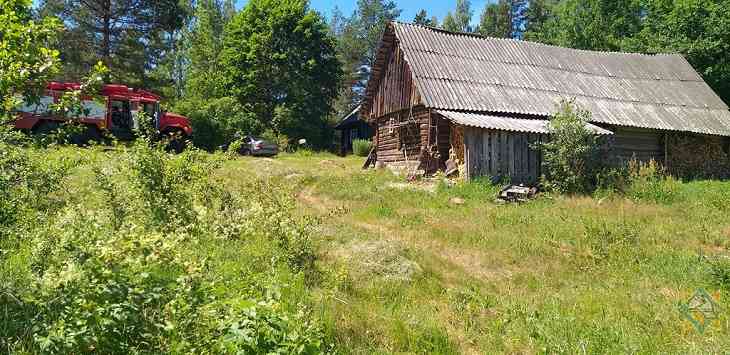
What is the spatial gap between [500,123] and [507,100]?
2.72 meters

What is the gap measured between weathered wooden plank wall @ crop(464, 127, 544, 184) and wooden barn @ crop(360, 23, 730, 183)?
0.10 ft

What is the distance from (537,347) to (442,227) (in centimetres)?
467

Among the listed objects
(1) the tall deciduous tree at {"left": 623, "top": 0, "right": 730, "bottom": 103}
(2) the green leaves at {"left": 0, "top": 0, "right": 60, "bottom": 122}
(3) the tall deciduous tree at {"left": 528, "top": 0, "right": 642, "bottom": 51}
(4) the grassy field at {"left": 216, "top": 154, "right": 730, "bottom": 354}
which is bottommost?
(4) the grassy field at {"left": 216, "top": 154, "right": 730, "bottom": 354}

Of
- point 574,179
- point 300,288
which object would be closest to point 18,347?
point 300,288

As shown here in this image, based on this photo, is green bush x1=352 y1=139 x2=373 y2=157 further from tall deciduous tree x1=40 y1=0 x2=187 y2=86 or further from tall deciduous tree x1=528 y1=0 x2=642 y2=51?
tall deciduous tree x1=528 y1=0 x2=642 y2=51

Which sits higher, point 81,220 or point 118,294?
point 81,220

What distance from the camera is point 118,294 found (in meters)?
3.55

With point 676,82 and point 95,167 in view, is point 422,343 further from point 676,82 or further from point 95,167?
point 676,82

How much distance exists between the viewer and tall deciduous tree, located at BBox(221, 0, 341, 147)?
33906 mm

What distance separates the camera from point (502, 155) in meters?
15.0

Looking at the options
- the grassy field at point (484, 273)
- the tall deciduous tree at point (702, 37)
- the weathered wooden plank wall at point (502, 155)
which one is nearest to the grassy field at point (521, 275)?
the grassy field at point (484, 273)

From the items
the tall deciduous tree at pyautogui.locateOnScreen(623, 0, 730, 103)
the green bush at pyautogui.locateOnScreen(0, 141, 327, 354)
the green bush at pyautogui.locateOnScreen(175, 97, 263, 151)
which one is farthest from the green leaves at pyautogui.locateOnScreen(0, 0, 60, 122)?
the tall deciduous tree at pyautogui.locateOnScreen(623, 0, 730, 103)

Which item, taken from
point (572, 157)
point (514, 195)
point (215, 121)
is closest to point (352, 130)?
point (215, 121)

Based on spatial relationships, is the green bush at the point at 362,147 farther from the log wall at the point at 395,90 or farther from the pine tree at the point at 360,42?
the pine tree at the point at 360,42
